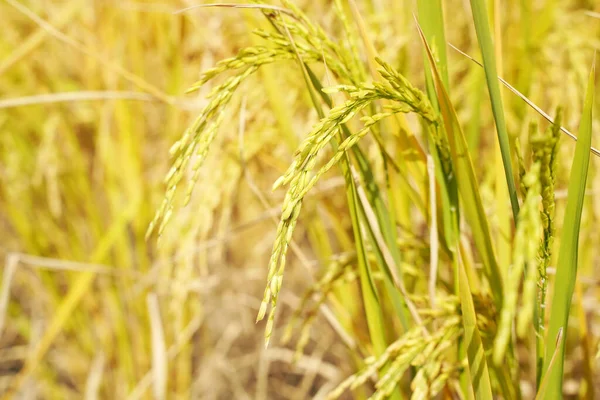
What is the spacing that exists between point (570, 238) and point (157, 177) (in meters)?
0.97

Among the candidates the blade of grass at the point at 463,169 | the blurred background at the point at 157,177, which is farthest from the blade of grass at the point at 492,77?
the blurred background at the point at 157,177

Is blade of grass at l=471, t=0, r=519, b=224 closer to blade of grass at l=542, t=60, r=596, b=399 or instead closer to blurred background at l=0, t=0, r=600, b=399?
blade of grass at l=542, t=60, r=596, b=399

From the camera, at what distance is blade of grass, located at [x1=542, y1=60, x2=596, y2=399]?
1.18ft

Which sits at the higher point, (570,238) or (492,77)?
(492,77)

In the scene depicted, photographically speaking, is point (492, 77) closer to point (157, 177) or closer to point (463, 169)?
point (463, 169)

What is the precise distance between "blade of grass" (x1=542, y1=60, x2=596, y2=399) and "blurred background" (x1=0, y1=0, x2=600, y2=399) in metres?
0.36

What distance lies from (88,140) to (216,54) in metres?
0.46

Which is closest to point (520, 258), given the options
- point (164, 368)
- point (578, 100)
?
point (578, 100)

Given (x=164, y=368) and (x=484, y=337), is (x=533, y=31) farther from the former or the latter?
(x=164, y=368)

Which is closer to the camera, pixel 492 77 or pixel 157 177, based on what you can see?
pixel 492 77

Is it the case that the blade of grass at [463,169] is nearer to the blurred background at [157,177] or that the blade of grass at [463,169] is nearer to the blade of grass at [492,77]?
the blade of grass at [492,77]

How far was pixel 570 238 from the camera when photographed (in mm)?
370

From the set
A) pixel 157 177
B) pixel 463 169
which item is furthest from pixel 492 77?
pixel 157 177

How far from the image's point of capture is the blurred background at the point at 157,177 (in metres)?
0.83
